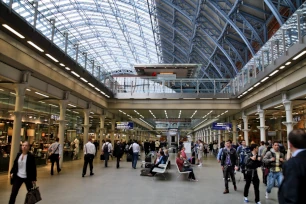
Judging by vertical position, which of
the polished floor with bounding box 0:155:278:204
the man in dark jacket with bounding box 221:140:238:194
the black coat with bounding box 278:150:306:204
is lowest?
the polished floor with bounding box 0:155:278:204

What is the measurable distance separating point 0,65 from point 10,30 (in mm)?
2445

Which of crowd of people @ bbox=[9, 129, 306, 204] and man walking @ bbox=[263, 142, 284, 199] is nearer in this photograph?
crowd of people @ bbox=[9, 129, 306, 204]

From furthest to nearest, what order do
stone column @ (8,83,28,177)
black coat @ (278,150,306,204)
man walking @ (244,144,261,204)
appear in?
stone column @ (8,83,28,177) → man walking @ (244,144,261,204) → black coat @ (278,150,306,204)

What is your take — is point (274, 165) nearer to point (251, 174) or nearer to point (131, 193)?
point (251, 174)

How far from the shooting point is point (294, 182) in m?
2.80

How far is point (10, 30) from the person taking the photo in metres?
9.59

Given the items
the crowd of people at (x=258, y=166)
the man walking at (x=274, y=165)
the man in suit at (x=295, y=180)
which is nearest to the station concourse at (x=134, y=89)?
the man walking at (x=274, y=165)

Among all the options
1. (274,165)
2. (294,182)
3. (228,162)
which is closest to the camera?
(294,182)

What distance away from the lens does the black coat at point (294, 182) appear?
277 centimetres

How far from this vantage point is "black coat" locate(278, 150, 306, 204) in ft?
9.09

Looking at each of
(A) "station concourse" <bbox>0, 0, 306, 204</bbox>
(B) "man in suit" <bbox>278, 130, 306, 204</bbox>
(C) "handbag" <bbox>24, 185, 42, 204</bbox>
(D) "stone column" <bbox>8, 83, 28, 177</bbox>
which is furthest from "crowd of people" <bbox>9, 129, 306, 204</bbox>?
(D) "stone column" <bbox>8, 83, 28, 177</bbox>

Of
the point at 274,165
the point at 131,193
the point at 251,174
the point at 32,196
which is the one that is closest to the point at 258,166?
the point at 251,174

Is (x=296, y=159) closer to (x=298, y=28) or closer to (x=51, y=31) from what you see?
(x=298, y=28)

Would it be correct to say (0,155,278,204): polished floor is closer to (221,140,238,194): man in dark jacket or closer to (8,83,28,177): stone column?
(221,140,238,194): man in dark jacket
